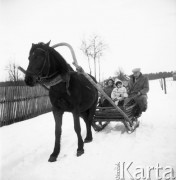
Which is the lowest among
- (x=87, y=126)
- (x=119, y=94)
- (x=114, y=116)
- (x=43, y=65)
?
(x=87, y=126)

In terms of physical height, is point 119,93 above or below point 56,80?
below

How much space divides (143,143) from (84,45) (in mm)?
18199

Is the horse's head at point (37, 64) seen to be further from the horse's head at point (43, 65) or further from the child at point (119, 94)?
the child at point (119, 94)

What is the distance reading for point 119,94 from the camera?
5324 mm

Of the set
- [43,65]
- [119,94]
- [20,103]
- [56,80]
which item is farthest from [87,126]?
[20,103]

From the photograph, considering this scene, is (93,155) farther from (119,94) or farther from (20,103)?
(20,103)

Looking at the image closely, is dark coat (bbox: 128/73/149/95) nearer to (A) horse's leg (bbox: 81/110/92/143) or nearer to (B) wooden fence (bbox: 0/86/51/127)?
(A) horse's leg (bbox: 81/110/92/143)

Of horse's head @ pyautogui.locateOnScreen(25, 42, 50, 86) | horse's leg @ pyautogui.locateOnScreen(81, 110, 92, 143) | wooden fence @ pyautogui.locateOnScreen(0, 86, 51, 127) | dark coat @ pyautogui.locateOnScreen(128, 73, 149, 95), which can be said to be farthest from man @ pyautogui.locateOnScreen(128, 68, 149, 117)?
wooden fence @ pyautogui.locateOnScreen(0, 86, 51, 127)

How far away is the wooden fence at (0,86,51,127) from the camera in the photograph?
7035 mm

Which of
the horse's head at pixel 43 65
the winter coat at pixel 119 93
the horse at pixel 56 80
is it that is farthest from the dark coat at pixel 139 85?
the horse's head at pixel 43 65

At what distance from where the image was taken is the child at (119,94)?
16.6ft

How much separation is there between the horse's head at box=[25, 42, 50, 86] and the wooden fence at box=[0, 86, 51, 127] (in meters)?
4.82

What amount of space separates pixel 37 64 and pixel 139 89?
329 cm

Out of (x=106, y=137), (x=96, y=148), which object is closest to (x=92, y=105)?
(x=106, y=137)
